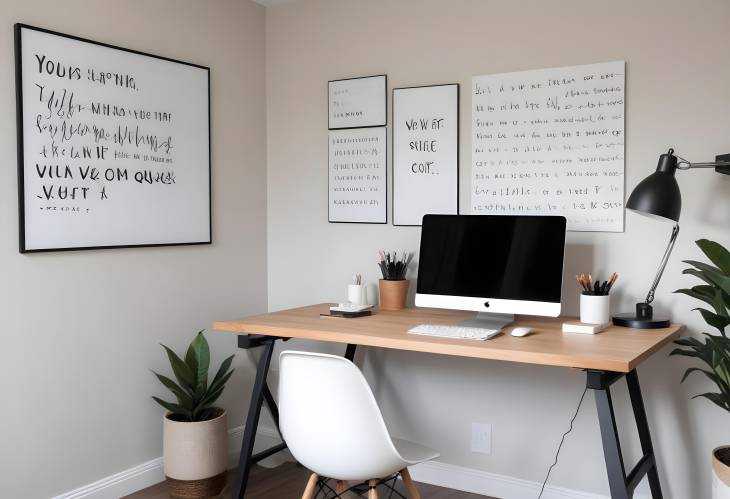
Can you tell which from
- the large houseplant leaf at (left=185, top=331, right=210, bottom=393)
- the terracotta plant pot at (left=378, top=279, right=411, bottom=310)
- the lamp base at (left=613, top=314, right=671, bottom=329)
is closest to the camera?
the lamp base at (left=613, top=314, right=671, bottom=329)

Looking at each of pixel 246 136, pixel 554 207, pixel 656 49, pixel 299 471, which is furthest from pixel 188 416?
pixel 656 49

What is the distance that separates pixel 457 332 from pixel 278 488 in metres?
1.26

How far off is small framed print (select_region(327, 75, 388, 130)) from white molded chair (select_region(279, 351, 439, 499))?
1557 millimetres

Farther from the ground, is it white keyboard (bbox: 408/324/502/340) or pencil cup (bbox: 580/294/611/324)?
pencil cup (bbox: 580/294/611/324)

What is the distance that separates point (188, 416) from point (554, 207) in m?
1.79

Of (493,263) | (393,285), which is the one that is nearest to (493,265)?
(493,263)

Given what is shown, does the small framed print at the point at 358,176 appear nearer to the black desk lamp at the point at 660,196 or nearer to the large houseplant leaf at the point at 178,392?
the large houseplant leaf at the point at 178,392

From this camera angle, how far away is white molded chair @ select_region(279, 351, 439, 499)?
6.63 ft

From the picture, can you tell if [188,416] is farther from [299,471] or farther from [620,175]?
[620,175]

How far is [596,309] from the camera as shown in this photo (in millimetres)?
2510

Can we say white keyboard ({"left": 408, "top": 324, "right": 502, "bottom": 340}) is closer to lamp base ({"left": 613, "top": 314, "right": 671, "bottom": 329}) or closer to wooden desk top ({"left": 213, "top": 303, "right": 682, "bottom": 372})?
wooden desk top ({"left": 213, "top": 303, "right": 682, "bottom": 372})

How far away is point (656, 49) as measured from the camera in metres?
2.64

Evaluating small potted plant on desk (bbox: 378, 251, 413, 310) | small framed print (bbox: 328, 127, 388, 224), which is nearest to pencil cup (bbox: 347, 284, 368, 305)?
small potted plant on desk (bbox: 378, 251, 413, 310)

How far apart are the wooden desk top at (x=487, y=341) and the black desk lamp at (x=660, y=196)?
0.17 feet
